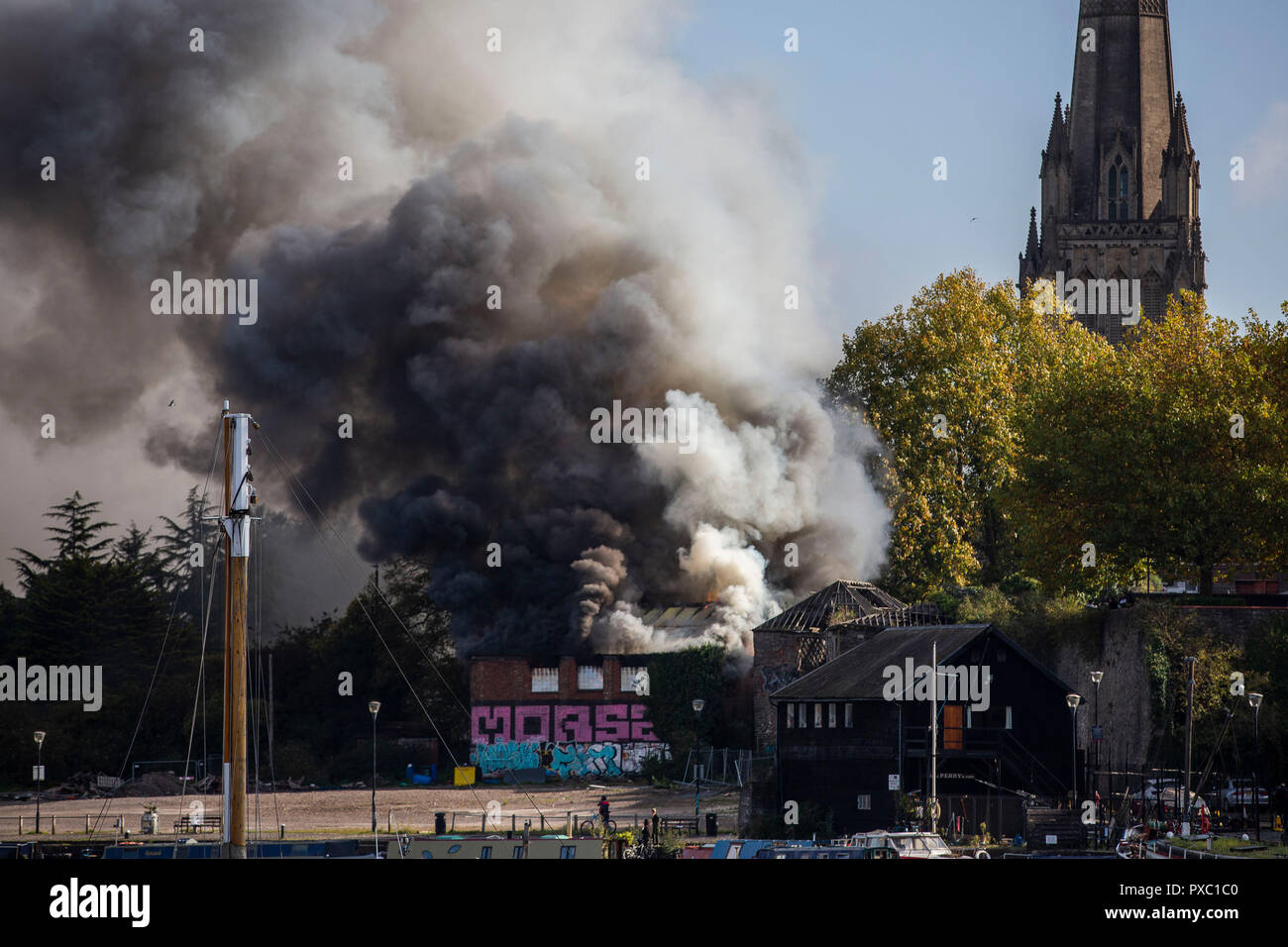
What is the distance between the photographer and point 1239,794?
5450cm

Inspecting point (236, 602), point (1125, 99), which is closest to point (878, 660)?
point (236, 602)

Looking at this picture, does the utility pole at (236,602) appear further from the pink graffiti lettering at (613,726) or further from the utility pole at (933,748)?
the pink graffiti lettering at (613,726)

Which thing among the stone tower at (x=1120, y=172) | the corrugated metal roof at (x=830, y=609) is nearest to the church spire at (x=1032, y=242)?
the stone tower at (x=1120, y=172)

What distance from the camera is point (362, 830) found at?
60.2 meters

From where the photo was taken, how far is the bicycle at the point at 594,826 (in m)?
52.1

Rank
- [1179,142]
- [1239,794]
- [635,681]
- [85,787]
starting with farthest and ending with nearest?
[1179,142]
[635,681]
[85,787]
[1239,794]

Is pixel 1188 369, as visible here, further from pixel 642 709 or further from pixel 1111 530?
pixel 642 709

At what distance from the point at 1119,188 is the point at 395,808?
84.0m

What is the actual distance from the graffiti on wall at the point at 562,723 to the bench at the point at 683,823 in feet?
58.7

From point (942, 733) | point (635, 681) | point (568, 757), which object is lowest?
point (568, 757)

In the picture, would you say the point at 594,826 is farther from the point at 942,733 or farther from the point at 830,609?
the point at 830,609

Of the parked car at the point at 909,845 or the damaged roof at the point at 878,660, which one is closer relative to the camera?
the parked car at the point at 909,845
